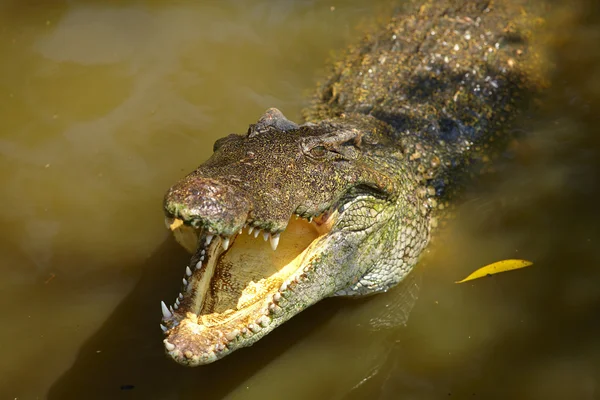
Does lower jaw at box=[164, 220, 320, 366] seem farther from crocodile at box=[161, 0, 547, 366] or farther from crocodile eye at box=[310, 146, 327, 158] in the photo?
crocodile eye at box=[310, 146, 327, 158]

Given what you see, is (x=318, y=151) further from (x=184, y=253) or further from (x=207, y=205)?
(x=184, y=253)

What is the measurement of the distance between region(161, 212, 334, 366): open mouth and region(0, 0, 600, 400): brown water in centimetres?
47

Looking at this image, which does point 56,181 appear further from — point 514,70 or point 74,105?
point 514,70

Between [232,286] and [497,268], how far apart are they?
160cm

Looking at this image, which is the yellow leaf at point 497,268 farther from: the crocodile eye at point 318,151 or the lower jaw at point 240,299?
the crocodile eye at point 318,151

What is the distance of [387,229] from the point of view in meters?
3.38

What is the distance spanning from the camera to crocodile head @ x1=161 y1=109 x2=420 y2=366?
8.73ft

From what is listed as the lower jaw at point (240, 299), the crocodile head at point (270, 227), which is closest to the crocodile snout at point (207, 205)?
the crocodile head at point (270, 227)

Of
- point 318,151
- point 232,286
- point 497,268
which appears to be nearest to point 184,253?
point 232,286

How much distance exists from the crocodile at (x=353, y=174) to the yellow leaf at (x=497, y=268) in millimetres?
352

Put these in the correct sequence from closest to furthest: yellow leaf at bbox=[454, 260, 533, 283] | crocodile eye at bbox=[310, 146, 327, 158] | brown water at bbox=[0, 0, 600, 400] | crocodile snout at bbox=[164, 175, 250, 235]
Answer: crocodile snout at bbox=[164, 175, 250, 235]
crocodile eye at bbox=[310, 146, 327, 158]
brown water at bbox=[0, 0, 600, 400]
yellow leaf at bbox=[454, 260, 533, 283]

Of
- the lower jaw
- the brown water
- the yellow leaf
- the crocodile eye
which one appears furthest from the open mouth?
the yellow leaf

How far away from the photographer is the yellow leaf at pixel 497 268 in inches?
143

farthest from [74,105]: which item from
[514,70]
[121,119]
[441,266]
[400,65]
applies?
[514,70]
